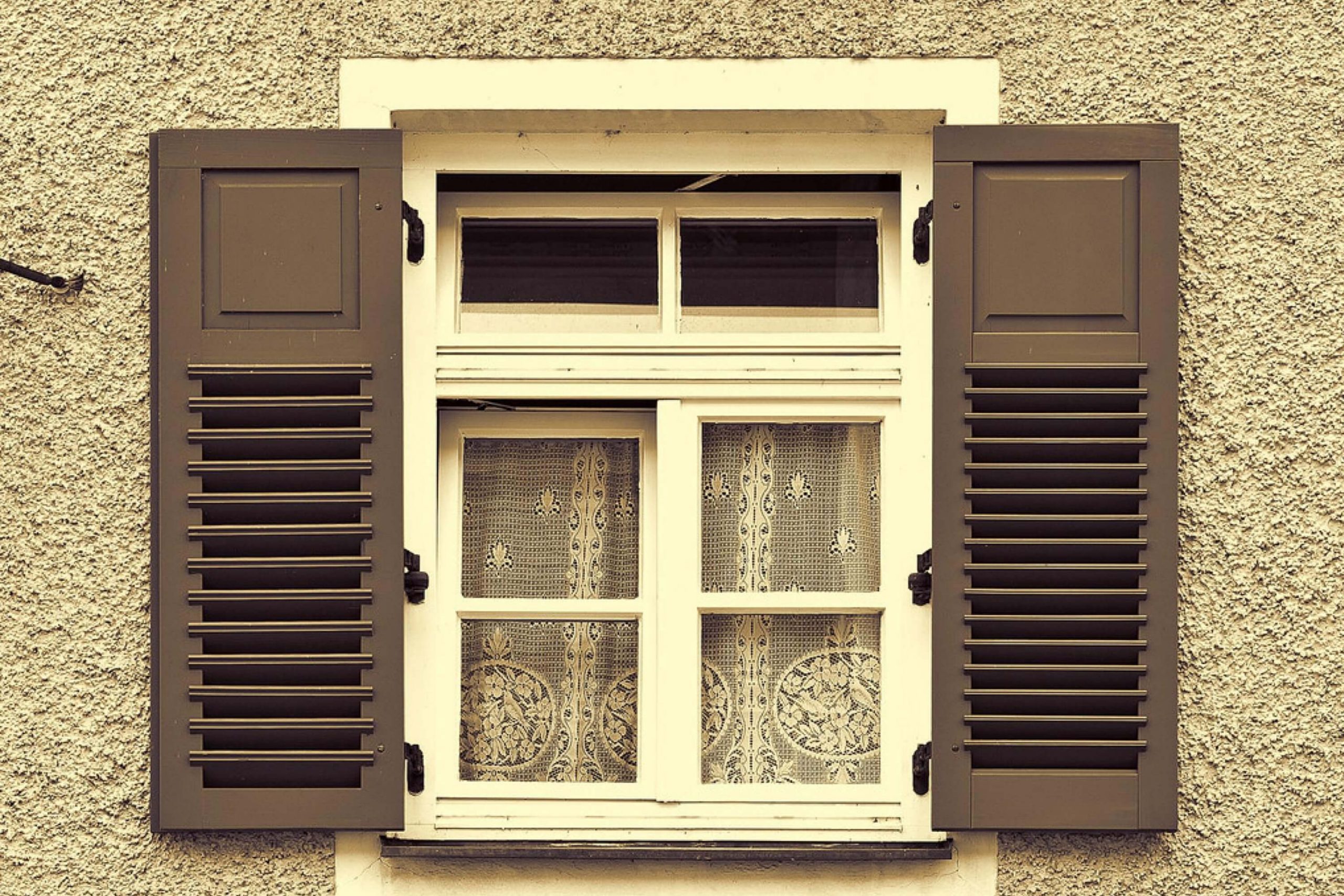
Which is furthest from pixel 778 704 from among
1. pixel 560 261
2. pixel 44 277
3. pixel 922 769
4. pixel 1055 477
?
pixel 44 277

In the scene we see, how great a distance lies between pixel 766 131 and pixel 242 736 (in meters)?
1.74

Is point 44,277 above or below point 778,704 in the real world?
above

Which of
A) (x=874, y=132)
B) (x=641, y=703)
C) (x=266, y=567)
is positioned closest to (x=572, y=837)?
(x=641, y=703)

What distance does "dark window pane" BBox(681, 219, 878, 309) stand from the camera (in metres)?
3.00

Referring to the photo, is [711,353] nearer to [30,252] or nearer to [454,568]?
[454,568]

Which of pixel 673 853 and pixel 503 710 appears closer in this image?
pixel 673 853

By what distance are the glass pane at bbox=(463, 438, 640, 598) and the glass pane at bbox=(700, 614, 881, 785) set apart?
0.86 feet

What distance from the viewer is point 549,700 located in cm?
298

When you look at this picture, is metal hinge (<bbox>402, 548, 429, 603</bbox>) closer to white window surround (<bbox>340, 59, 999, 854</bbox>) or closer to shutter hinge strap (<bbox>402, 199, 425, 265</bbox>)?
white window surround (<bbox>340, 59, 999, 854</bbox>)

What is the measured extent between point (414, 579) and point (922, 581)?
1107mm

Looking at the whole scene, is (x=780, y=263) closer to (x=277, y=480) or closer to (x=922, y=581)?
(x=922, y=581)

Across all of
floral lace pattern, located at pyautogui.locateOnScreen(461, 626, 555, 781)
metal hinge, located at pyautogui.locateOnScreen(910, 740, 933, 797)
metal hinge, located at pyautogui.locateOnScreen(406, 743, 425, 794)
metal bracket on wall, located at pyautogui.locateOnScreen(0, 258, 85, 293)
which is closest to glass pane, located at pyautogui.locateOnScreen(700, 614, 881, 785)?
Answer: metal hinge, located at pyautogui.locateOnScreen(910, 740, 933, 797)

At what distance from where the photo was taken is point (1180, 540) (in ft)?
9.25

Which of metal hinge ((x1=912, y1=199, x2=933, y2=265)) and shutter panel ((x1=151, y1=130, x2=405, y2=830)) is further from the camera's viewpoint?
metal hinge ((x1=912, y1=199, x2=933, y2=265))
